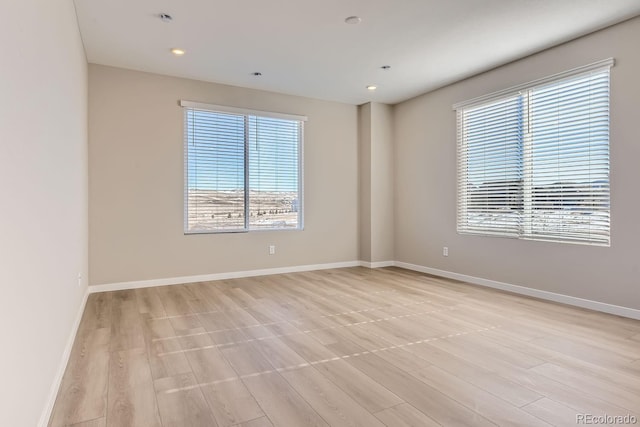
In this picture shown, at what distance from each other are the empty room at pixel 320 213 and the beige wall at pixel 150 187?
0.02 m

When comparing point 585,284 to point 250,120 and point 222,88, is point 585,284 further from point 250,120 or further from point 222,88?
point 222,88

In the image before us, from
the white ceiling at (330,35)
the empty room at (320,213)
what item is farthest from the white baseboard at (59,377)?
the white ceiling at (330,35)

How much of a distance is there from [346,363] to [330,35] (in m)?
2.97

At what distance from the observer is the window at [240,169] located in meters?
4.90

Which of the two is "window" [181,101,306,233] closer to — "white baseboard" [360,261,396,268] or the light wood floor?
"white baseboard" [360,261,396,268]

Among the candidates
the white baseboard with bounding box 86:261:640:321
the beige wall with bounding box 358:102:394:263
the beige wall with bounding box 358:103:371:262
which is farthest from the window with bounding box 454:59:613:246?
the beige wall with bounding box 358:103:371:262

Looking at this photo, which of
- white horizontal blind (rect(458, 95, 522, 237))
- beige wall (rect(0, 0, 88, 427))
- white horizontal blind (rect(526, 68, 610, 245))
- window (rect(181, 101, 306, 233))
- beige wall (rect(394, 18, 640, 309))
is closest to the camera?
beige wall (rect(0, 0, 88, 427))

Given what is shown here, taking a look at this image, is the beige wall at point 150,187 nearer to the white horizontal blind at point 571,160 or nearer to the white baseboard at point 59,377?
the white baseboard at point 59,377

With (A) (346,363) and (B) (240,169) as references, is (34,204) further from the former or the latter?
(B) (240,169)

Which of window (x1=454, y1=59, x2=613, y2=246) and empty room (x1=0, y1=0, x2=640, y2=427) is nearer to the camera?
empty room (x1=0, y1=0, x2=640, y2=427)

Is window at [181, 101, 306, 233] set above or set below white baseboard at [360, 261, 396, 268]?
above

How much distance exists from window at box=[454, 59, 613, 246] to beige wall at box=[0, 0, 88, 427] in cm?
438

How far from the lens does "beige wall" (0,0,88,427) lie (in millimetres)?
1272

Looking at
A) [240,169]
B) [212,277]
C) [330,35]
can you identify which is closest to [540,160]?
[330,35]
